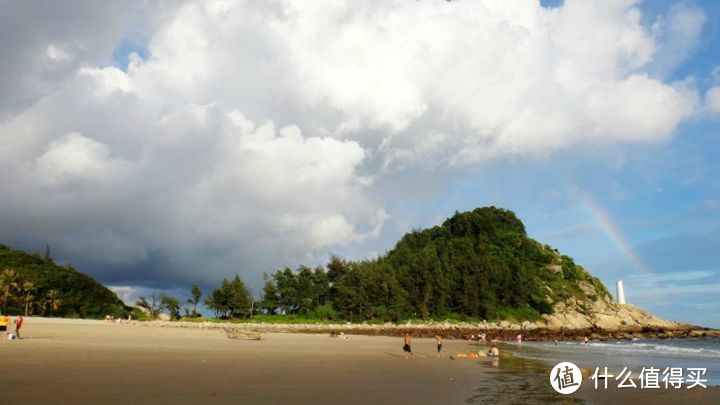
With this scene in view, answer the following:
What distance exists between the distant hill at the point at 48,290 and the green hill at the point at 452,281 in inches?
1457

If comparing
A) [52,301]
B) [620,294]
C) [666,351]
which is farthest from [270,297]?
[620,294]

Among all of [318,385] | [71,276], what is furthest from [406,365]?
[71,276]

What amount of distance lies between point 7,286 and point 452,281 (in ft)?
299

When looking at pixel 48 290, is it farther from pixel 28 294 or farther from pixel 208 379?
pixel 208 379

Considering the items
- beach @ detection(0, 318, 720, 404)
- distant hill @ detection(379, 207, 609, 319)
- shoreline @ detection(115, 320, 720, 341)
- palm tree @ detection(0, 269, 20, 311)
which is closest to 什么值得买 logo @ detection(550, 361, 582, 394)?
beach @ detection(0, 318, 720, 404)

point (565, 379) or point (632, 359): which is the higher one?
point (565, 379)

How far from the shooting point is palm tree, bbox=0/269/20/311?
85750 mm

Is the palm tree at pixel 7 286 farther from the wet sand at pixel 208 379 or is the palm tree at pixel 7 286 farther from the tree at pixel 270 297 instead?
the wet sand at pixel 208 379

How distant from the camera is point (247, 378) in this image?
17.2 m

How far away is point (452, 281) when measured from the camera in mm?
119125

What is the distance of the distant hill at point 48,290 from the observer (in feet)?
293

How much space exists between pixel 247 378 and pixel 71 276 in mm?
109685

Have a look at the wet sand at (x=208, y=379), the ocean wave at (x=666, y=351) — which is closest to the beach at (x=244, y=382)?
the wet sand at (x=208, y=379)

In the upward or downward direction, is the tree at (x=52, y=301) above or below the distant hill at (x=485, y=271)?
below
